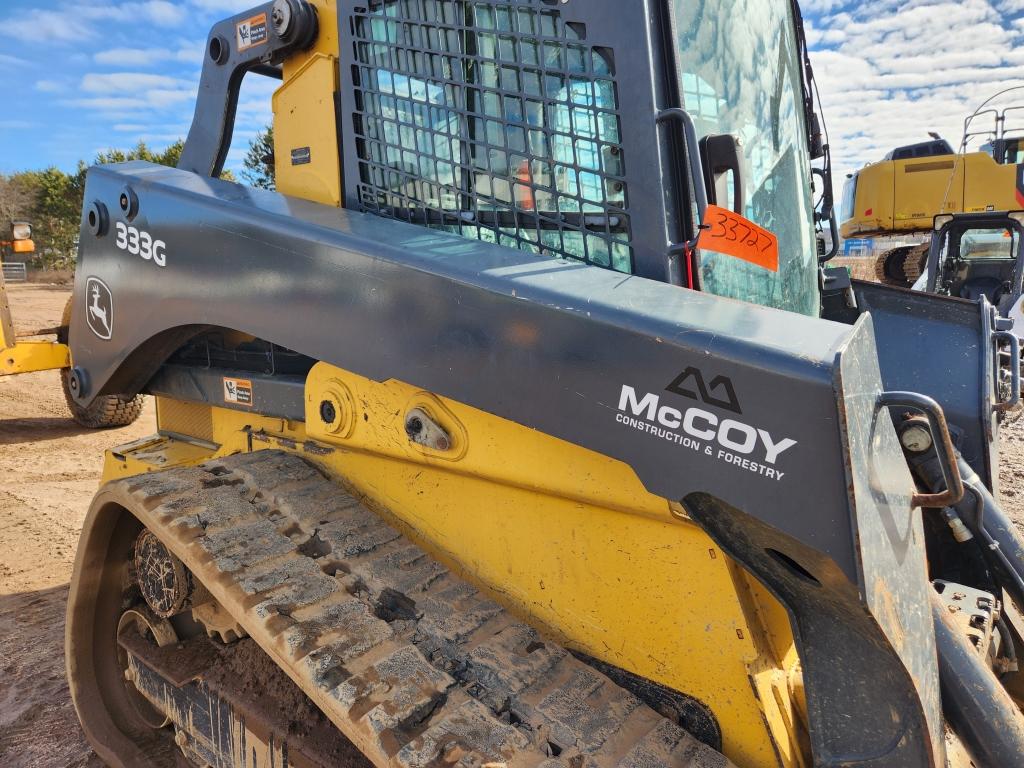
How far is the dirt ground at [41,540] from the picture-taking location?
271cm

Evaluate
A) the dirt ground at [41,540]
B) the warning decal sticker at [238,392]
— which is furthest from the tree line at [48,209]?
the warning decal sticker at [238,392]

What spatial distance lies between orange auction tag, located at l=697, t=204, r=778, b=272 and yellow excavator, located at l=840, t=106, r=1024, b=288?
1362cm

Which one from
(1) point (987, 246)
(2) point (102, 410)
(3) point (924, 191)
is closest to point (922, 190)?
(3) point (924, 191)

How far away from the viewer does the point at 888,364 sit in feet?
9.99

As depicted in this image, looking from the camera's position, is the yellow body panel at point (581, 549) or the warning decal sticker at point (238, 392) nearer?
the yellow body panel at point (581, 549)

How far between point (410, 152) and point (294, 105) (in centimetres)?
52

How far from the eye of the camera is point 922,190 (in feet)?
49.0

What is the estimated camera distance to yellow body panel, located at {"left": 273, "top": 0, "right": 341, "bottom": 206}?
202 centimetres

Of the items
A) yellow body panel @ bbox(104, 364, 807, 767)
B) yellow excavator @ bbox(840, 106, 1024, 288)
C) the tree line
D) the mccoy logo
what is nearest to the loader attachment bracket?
yellow body panel @ bbox(104, 364, 807, 767)

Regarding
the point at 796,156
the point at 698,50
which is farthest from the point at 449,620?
the point at 796,156

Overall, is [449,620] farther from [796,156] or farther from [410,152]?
[796,156]

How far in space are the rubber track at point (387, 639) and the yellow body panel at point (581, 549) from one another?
0.07 m

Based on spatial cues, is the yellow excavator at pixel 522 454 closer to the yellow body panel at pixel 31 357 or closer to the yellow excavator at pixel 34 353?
the yellow excavator at pixel 34 353

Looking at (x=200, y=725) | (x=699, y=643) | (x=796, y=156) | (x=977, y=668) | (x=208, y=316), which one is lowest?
(x=200, y=725)
